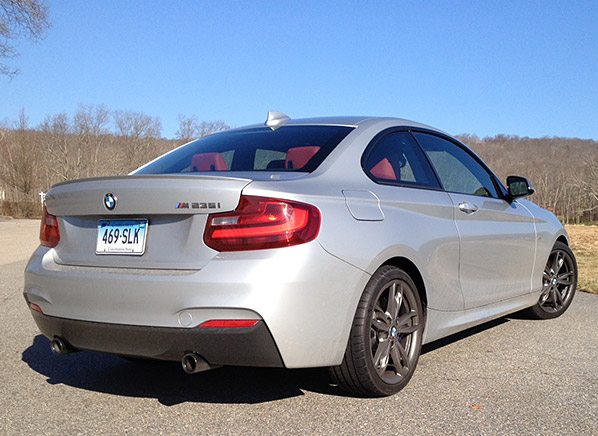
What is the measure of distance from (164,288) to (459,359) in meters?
2.24

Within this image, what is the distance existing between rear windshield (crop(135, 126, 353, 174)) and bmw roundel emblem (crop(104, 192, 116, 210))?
0.69m

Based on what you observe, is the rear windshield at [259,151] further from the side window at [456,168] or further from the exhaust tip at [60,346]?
the exhaust tip at [60,346]

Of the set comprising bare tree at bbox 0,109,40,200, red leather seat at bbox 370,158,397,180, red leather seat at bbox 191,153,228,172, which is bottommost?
bare tree at bbox 0,109,40,200

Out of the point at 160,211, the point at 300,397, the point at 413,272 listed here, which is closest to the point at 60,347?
the point at 160,211

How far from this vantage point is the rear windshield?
345 centimetres

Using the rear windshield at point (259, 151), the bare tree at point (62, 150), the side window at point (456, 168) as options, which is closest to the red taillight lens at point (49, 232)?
the rear windshield at point (259, 151)

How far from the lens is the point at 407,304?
3.57 m

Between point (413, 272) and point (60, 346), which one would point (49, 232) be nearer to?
point (60, 346)

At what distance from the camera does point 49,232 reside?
11.3 feet

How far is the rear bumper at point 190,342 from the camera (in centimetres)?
277

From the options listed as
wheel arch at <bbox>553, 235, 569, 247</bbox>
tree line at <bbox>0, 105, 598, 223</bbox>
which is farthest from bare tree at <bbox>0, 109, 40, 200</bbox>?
wheel arch at <bbox>553, 235, 569, 247</bbox>

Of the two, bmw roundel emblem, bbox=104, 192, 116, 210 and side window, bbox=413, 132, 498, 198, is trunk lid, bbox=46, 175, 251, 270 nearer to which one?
bmw roundel emblem, bbox=104, 192, 116, 210

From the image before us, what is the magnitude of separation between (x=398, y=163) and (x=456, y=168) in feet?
2.74

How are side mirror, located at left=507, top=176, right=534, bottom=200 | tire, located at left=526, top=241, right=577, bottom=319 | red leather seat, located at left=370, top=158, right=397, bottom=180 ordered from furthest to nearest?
tire, located at left=526, top=241, right=577, bottom=319, side mirror, located at left=507, top=176, right=534, bottom=200, red leather seat, located at left=370, top=158, right=397, bottom=180
